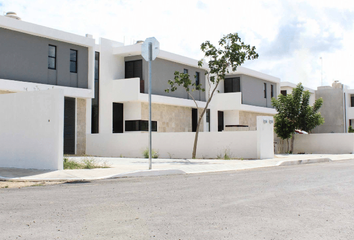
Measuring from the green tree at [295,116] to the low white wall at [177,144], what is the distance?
9.75 meters

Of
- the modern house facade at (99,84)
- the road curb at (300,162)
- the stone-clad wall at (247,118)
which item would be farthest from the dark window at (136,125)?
the road curb at (300,162)

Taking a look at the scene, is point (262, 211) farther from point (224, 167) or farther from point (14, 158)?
point (14, 158)

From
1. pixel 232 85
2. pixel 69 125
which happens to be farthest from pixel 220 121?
pixel 69 125

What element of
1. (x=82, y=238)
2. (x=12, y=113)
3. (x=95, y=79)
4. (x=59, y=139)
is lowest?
(x=82, y=238)

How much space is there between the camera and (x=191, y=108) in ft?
111

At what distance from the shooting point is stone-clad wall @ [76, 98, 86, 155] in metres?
26.1

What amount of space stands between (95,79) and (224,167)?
1586 centimetres

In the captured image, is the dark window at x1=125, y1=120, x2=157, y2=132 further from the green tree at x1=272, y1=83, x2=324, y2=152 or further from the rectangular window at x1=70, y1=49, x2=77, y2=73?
the green tree at x1=272, y1=83, x2=324, y2=152

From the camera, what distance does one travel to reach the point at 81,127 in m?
26.3

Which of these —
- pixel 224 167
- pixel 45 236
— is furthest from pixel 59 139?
pixel 45 236

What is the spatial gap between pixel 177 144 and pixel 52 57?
962 centimetres

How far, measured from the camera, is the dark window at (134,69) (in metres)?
29.5

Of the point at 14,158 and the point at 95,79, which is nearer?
the point at 14,158

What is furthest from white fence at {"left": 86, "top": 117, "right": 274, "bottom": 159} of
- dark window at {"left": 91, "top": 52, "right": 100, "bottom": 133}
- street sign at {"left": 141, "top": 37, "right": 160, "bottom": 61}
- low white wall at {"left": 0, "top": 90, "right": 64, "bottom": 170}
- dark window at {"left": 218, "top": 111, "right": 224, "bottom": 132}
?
dark window at {"left": 218, "top": 111, "right": 224, "bottom": 132}
